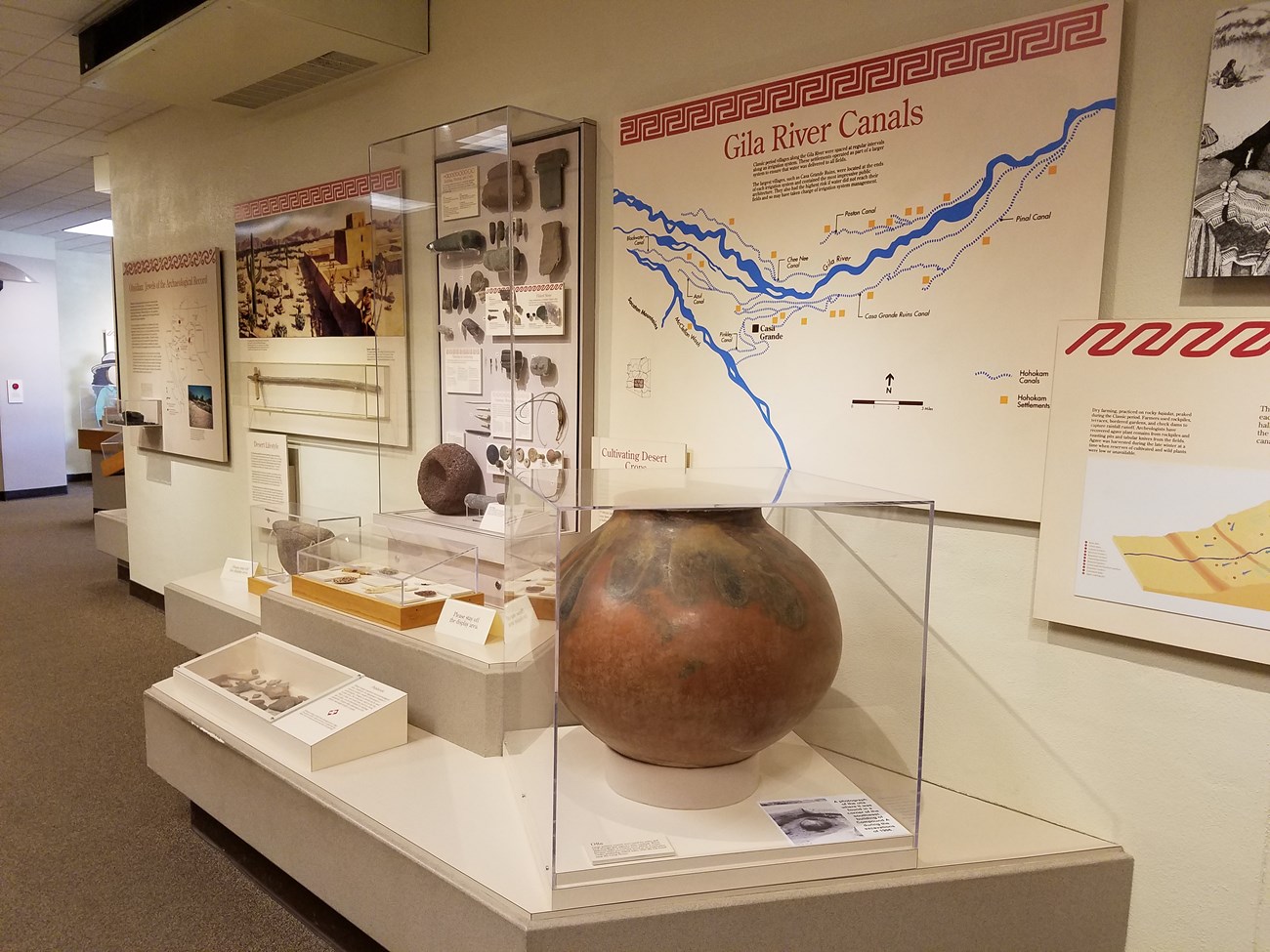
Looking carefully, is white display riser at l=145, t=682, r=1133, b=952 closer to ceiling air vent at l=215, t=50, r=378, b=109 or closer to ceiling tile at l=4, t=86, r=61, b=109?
ceiling air vent at l=215, t=50, r=378, b=109

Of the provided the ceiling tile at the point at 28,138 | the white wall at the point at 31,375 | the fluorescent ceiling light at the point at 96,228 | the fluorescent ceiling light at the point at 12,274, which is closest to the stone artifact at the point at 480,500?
the ceiling tile at the point at 28,138

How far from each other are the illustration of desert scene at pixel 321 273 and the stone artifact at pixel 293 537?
2.41ft

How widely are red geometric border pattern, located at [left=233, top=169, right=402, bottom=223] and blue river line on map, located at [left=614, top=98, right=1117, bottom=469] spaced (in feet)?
3.69

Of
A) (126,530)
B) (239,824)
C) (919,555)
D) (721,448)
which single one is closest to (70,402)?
(126,530)

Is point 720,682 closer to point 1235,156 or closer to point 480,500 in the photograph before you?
point 1235,156

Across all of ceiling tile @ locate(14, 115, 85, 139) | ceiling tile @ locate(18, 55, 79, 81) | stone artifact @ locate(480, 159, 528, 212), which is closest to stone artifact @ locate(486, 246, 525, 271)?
stone artifact @ locate(480, 159, 528, 212)

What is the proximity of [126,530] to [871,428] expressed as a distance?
510cm

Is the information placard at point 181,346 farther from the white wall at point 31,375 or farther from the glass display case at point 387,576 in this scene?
the white wall at point 31,375

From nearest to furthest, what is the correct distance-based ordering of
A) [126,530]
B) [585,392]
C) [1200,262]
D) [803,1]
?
1. [1200,262]
2. [803,1]
3. [585,392]
4. [126,530]

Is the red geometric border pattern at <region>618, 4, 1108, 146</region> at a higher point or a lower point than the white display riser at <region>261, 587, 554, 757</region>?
higher

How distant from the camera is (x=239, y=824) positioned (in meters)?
2.08

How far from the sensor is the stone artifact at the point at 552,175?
231cm

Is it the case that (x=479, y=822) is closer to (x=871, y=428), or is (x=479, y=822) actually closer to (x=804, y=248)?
(x=871, y=428)

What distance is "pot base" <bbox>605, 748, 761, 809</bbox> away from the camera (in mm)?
1454
